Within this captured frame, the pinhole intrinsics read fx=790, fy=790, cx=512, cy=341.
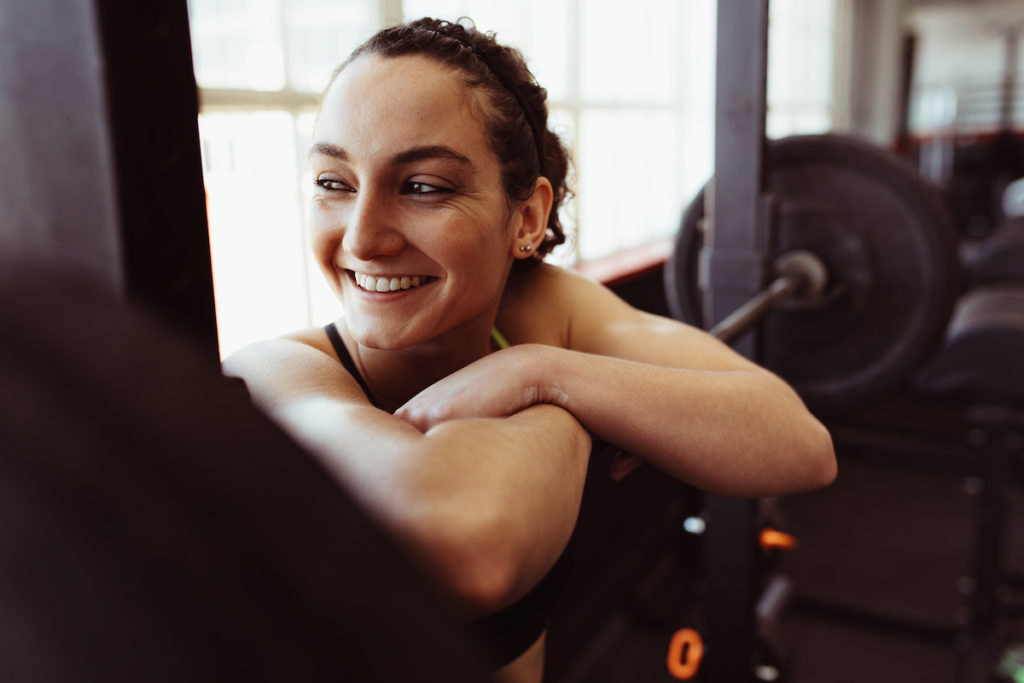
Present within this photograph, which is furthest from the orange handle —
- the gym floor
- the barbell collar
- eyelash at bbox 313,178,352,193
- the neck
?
eyelash at bbox 313,178,352,193

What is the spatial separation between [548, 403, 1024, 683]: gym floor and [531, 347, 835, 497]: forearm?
3.41 ft

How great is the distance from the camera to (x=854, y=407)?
1.53 metres

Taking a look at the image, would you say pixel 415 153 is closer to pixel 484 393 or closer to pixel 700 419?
pixel 484 393

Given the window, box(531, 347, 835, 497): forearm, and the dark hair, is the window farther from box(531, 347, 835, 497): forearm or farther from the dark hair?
box(531, 347, 835, 497): forearm

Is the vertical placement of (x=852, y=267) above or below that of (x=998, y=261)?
above

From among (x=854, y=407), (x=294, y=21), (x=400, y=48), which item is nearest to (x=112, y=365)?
(x=400, y=48)

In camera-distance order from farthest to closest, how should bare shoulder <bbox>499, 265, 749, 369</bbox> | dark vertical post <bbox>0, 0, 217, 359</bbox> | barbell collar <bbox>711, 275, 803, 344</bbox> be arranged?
barbell collar <bbox>711, 275, 803, 344</bbox>
bare shoulder <bbox>499, 265, 749, 369</bbox>
dark vertical post <bbox>0, 0, 217, 359</bbox>

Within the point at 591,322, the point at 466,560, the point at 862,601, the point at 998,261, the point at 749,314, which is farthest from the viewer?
the point at 998,261

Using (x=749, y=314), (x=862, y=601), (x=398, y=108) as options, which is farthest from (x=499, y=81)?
(x=862, y=601)

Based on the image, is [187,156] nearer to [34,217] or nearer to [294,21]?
[34,217]

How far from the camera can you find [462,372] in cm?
65

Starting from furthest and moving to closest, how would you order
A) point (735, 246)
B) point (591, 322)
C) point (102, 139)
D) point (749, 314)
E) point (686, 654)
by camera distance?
point (686, 654) < point (735, 246) < point (749, 314) < point (591, 322) < point (102, 139)

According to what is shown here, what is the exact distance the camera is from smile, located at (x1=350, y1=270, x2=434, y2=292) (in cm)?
70

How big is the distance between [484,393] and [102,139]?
14.4 inches
